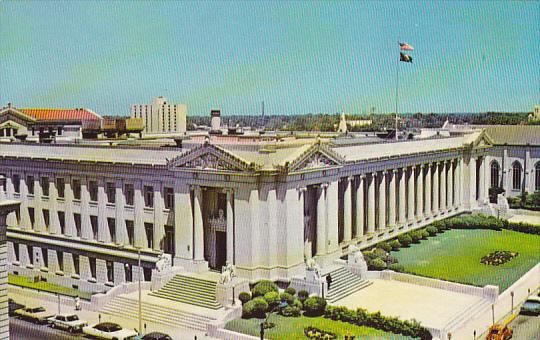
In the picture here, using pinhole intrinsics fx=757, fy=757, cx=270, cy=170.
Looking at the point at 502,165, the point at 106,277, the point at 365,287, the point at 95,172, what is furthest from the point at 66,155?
the point at 502,165

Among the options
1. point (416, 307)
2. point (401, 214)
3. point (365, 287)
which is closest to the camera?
point (416, 307)

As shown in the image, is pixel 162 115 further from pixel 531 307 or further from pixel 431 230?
pixel 531 307

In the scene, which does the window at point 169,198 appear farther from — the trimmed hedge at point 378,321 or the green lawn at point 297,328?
the trimmed hedge at point 378,321

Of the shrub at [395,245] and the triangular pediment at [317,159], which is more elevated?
the triangular pediment at [317,159]

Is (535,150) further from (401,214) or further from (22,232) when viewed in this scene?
(22,232)

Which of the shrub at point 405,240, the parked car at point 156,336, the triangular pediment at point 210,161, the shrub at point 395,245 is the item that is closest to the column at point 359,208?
the shrub at point 395,245

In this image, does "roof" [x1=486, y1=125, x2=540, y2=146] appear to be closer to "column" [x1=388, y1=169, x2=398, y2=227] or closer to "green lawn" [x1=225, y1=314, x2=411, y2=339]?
"column" [x1=388, y1=169, x2=398, y2=227]

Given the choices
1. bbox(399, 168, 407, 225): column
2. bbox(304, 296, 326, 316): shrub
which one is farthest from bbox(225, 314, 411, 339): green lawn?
bbox(399, 168, 407, 225): column
